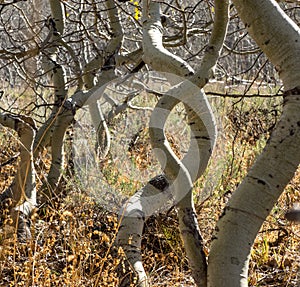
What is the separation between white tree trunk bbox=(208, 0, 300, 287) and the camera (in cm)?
137

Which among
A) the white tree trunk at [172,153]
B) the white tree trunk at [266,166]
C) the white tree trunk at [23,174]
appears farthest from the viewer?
the white tree trunk at [23,174]

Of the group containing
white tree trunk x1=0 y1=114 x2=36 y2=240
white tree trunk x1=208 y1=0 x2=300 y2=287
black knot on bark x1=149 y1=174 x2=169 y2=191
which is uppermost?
white tree trunk x1=0 y1=114 x2=36 y2=240

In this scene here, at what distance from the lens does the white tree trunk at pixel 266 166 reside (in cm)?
137

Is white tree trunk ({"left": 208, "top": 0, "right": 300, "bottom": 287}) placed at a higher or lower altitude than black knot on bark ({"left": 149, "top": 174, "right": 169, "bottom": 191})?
lower

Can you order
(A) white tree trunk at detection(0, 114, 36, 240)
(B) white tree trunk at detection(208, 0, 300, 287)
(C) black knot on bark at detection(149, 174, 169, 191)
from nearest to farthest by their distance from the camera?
(B) white tree trunk at detection(208, 0, 300, 287), (C) black knot on bark at detection(149, 174, 169, 191), (A) white tree trunk at detection(0, 114, 36, 240)

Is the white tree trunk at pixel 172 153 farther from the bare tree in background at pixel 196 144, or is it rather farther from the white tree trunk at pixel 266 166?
the white tree trunk at pixel 266 166

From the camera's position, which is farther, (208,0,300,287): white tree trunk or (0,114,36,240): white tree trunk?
(0,114,36,240): white tree trunk

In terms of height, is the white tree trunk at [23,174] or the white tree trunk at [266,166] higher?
the white tree trunk at [23,174]

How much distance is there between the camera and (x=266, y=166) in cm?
139

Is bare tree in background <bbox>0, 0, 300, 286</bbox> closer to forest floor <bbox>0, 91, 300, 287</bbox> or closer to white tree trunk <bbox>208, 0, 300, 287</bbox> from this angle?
white tree trunk <bbox>208, 0, 300, 287</bbox>

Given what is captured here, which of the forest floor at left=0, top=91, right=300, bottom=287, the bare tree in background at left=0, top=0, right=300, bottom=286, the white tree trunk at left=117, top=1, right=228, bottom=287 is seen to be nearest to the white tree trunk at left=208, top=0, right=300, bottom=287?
the bare tree in background at left=0, top=0, right=300, bottom=286

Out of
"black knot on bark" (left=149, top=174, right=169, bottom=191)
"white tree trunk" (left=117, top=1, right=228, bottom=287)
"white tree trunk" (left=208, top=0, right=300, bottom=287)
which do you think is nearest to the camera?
"white tree trunk" (left=208, top=0, right=300, bottom=287)

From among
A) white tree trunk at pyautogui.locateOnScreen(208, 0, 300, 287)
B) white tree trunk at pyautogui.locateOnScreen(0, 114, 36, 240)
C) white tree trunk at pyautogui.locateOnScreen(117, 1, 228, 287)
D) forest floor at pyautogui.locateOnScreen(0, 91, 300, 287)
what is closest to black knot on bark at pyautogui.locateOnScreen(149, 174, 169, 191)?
white tree trunk at pyautogui.locateOnScreen(117, 1, 228, 287)

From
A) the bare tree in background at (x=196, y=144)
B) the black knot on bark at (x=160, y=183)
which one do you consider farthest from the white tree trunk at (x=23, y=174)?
the black knot on bark at (x=160, y=183)
